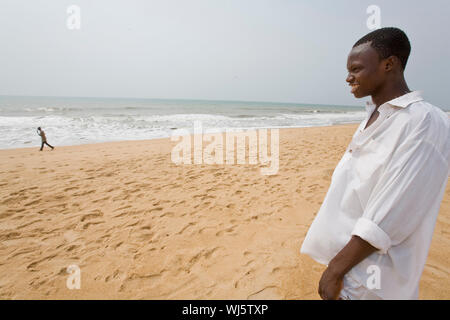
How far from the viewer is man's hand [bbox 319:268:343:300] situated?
37.3 inches

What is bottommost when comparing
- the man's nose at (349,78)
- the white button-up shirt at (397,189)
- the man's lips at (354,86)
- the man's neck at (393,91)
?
the white button-up shirt at (397,189)

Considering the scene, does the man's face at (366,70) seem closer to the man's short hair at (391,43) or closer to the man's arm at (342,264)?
the man's short hair at (391,43)

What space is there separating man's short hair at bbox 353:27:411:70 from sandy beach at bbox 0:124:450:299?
201 centimetres

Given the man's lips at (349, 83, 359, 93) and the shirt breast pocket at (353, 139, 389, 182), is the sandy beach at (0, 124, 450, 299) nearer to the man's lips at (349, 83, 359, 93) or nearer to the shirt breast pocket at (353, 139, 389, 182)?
the shirt breast pocket at (353, 139, 389, 182)

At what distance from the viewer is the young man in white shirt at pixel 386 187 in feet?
2.61

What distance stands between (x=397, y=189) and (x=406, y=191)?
1.2 inches

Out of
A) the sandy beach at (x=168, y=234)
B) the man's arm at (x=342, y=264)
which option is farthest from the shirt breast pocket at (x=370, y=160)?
the sandy beach at (x=168, y=234)

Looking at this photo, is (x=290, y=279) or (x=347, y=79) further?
(x=290, y=279)

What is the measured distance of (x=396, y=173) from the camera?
31.9 inches

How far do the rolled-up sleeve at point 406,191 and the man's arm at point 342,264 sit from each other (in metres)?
0.05

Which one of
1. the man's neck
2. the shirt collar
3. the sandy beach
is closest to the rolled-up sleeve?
the shirt collar
